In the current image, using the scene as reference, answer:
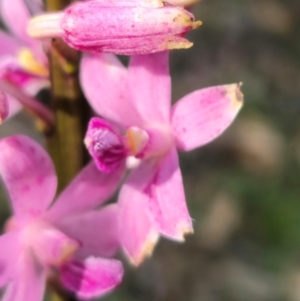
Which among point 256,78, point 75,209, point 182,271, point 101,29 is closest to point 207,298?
point 182,271

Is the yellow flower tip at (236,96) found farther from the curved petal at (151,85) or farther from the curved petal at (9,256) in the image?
the curved petal at (9,256)

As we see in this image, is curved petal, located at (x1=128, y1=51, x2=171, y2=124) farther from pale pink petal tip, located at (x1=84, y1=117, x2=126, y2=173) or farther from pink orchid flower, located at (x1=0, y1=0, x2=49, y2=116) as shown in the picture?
pink orchid flower, located at (x1=0, y1=0, x2=49, y2=116)

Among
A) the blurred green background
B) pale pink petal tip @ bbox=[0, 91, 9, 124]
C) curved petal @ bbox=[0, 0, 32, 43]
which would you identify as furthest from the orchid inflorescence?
the blurred green background

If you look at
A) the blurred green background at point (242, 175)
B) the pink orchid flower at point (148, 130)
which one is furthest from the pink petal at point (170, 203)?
the blurred green background at point (242, 175)

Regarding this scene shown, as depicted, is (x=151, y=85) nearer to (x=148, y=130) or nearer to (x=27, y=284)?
(x=148, y=130)

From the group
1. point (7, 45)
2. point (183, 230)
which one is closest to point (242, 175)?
point (7, 45)

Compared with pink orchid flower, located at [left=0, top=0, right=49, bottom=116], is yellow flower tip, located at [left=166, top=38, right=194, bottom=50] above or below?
above
